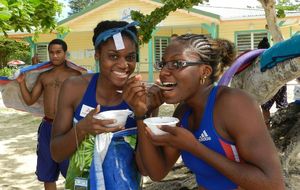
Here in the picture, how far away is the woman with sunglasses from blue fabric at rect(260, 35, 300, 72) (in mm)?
1244

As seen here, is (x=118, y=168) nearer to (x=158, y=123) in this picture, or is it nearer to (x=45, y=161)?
(x=158, y=123)

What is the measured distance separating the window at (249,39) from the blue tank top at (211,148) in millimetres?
17441

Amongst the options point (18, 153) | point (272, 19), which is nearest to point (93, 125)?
point (272, 19)

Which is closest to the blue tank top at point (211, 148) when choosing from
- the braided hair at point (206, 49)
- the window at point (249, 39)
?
the braided hair at point (206, 49)

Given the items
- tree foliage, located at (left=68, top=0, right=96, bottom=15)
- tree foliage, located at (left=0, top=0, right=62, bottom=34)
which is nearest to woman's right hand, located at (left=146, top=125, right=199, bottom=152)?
tree foliage, located at (left=0, top=0, right=62, bottom=34)

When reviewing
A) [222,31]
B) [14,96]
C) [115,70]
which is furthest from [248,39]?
[115,70]

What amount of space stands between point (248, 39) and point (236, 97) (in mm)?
17862

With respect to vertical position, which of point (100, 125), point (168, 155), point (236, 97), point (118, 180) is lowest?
point (118, 180)

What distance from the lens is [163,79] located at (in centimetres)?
184

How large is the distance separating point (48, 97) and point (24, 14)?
1697 millimetres

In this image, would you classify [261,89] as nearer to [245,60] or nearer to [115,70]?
[245,60]

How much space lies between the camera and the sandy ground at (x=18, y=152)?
575 cm

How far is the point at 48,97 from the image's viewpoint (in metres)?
4.59

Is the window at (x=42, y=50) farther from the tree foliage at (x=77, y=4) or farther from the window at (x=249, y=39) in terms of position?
the tree foliage at (x=77, y=4)
